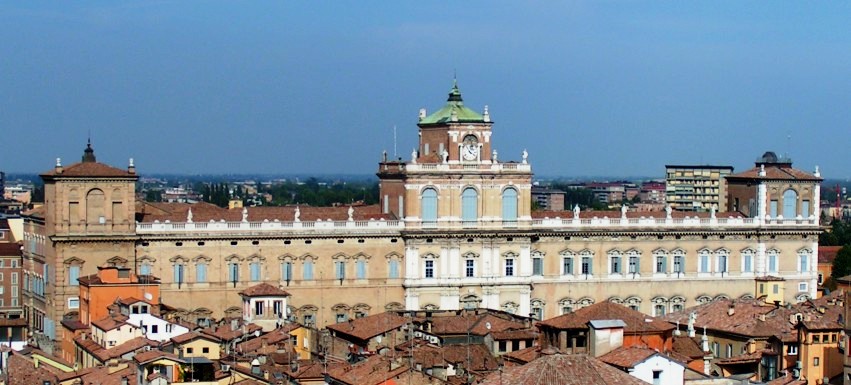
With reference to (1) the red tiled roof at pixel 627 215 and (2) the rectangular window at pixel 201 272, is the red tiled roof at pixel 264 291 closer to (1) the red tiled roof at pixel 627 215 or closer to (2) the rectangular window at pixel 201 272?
(2) the rectangular window at pixel 201 272

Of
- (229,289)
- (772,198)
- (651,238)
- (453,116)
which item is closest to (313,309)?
(229,289)

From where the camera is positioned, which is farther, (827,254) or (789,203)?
(827,254)

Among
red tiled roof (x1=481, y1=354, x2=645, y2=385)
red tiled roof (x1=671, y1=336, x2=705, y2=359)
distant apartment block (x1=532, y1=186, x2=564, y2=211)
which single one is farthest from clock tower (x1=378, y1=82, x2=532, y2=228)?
distant apartment block (x1=532, y1=186, x2=564, y2=211)

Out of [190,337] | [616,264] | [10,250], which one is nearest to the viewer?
[190,337]

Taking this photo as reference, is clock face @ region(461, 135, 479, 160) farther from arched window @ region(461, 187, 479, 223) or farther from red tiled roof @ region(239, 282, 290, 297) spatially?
red tiled roof @ region(239, 282, 290, 297)

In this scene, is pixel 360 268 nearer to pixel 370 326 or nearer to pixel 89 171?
pixel 89 171

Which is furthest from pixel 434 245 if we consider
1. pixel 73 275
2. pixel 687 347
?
pixel 687 347

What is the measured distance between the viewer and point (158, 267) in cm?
6488

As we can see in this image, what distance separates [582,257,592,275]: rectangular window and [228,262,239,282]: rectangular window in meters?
14.2

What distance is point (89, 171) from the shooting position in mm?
64062

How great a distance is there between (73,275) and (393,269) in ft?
40.9

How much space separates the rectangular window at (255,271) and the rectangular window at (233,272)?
555 mm

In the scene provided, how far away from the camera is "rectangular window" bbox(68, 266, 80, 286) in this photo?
207 ft

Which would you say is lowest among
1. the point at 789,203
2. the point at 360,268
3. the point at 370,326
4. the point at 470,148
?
the point at 370,326
